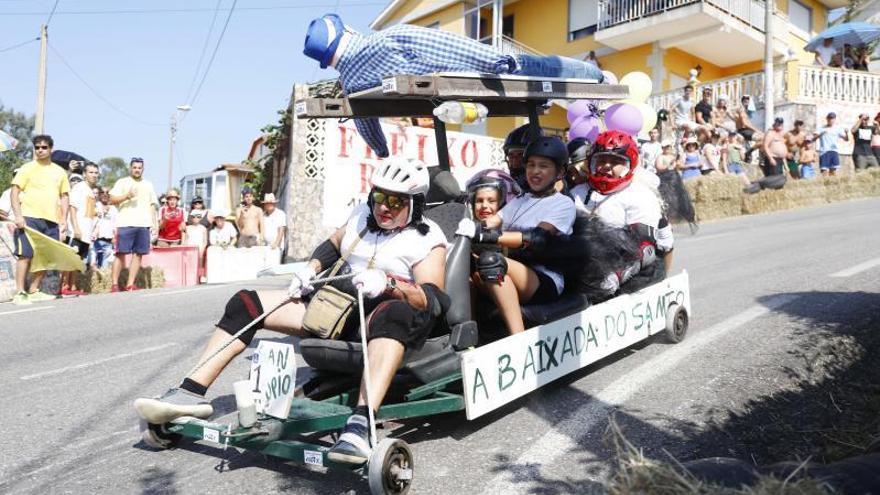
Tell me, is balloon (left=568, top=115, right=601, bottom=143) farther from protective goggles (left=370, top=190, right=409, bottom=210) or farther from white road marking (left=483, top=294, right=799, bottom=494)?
protective goggles (left=370, top=190, right=409, bottom=210)

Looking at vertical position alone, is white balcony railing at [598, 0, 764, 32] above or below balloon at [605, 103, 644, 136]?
above

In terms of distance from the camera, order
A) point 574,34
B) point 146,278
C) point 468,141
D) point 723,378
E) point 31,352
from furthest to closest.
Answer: point 574,34, point 468,141, point 146,278, point 31,352, point 723,378

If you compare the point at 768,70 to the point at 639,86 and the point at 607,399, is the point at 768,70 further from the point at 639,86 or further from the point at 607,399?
the point at 607,399

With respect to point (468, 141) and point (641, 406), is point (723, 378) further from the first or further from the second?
point (468, 141)

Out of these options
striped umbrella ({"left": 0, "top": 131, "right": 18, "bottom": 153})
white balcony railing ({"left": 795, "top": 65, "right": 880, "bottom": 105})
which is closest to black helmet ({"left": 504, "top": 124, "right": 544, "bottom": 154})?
striped umbrella ({"left": 0, "top": 131, "right": 18, "bottom": 153})

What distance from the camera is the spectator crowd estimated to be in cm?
945

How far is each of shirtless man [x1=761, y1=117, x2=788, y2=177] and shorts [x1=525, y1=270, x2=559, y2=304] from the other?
52.3 feet

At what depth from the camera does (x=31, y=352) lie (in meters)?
6.68

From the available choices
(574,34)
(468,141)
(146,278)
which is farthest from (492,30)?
(146,278)

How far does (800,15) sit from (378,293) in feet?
101

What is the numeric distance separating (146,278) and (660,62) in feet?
68.2

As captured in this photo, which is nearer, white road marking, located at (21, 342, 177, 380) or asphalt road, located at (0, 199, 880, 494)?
asphalt road, located at (0, 199, 880, 494)

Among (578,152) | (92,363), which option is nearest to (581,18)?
(578,152)

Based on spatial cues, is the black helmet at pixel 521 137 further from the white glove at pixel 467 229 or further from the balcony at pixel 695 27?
the balcony at pixel 695 27
